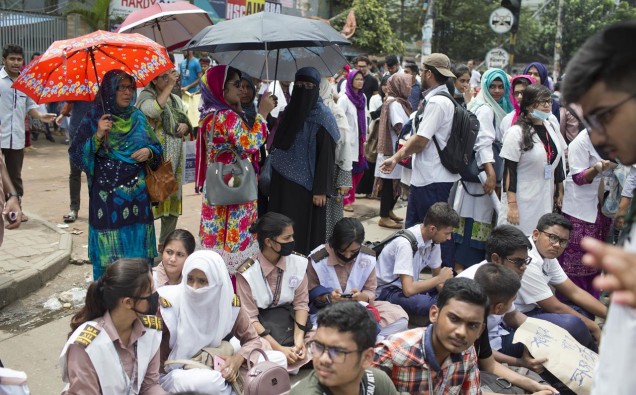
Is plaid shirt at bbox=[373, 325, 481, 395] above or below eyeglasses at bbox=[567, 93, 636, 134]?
below

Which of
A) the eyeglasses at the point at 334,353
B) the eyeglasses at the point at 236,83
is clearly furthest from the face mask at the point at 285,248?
the eyeglasses at the point at 334,353

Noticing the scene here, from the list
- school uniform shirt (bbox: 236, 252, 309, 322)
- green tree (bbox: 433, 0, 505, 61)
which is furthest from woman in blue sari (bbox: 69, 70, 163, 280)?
green tree (bbox: 433, 0, 505, 61)

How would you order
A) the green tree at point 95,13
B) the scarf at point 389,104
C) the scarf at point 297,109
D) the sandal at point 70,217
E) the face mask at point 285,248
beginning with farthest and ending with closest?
1. the green tree at point 95,13
2. the scarf at point 389,104
3. the sandal at point 70,217
4. the scarf at point 297,109
5. the face mask at point 285,248

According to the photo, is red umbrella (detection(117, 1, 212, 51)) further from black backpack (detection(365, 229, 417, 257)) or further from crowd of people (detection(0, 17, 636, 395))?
black backpack (detection(365, 229, 417, 257))

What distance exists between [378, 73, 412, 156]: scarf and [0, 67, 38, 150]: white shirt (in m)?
3.94

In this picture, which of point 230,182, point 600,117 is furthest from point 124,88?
point 600,117

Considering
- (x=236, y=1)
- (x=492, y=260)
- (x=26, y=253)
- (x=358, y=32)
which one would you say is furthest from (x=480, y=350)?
(x=358, y=32)

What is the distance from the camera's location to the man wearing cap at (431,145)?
4.97 meters

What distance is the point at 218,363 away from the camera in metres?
3.29

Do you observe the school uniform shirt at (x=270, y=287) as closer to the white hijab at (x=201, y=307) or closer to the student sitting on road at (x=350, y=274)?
the student sitting on road at (x=350, y=274)

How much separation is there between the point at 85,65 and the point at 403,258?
260 cm

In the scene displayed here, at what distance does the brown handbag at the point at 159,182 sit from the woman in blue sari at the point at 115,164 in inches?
1.6

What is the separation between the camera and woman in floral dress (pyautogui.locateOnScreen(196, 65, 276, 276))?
4.61m

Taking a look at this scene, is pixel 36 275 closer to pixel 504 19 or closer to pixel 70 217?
pixel 70 217
